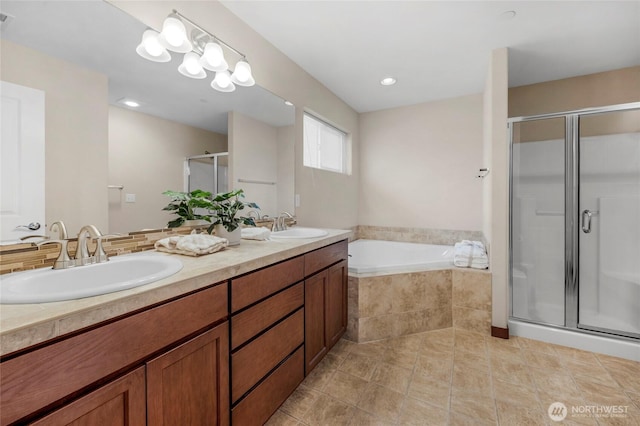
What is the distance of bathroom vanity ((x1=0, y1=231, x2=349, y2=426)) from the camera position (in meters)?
0.62

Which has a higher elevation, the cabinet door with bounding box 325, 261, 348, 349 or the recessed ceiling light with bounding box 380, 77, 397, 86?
the recessed ceiling light with bounding box 380, 77, 397, 86

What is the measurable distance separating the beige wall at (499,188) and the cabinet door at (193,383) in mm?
2189

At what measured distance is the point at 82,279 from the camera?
103 centimetres

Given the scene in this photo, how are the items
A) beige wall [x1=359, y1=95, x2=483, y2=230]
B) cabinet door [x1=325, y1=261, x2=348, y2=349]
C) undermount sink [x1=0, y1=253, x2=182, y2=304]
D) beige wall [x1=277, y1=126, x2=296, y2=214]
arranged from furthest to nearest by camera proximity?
beige wall [x1=359, y1=95, x2=483, y2=230], beige wall [x1=277, y1=126, x2=296, y2=214], cabinet door [x1=325, y1=261, x2=348, y2=349], undermount sink [x1=0, y1=253, x2=182, y2=304]

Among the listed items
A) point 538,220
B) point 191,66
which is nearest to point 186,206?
point 191,66

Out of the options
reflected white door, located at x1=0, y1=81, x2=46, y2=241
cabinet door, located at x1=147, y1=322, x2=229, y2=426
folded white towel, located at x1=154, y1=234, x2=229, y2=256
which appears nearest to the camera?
cabinet door, located at x1=147, y1=322, x2=229, y2=426

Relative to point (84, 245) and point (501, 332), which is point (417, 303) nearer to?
point (501, 332)

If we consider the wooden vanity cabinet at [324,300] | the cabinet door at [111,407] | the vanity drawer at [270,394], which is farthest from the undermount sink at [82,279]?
the wooden vanity cabinet at [324,300]

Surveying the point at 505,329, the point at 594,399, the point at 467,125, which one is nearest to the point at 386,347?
the point at 505,329

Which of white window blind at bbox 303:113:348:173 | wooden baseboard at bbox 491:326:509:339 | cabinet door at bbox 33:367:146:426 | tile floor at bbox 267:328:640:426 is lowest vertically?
tile floor at bbox 267:328:640:426

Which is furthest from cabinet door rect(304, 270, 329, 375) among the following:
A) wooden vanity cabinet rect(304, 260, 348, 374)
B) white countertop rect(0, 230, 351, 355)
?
white countertop rect(0, 230, 351, 355)

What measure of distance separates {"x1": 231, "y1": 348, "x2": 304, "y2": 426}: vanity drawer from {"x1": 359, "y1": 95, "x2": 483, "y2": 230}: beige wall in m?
2.50

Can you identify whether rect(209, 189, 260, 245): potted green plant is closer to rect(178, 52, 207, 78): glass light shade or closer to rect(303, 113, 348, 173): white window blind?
rect(178, 52, 207, 78): glass light shade

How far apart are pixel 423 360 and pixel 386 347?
0.28 metres
